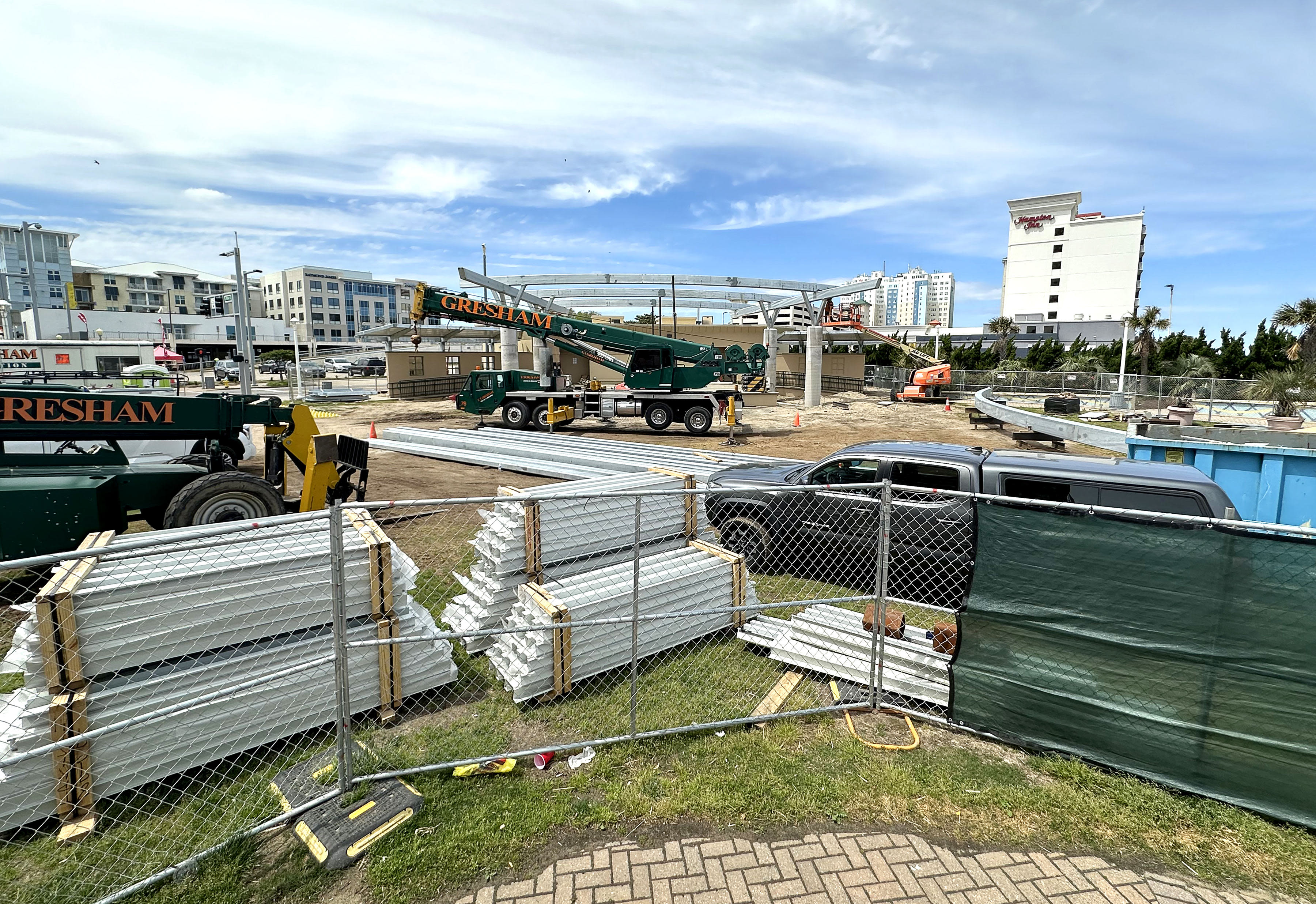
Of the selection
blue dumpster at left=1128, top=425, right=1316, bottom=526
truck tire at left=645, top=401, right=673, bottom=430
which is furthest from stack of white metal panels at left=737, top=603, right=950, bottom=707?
truck tire at left=645, top=401, right=673, bottom=430

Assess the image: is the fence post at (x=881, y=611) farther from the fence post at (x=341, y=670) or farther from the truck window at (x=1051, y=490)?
the fence post at (x=341, y=670)

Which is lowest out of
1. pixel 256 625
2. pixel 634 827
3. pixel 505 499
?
pixel 634 827

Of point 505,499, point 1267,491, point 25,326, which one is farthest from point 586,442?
point 25,326

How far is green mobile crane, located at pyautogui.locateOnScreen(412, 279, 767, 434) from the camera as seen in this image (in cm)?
2133

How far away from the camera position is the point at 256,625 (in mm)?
4293

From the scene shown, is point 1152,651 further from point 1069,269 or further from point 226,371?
point 1069,269

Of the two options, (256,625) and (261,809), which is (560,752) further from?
(256,625)

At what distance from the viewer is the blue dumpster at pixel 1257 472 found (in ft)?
27.7

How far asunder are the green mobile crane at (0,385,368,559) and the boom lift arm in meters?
12.8

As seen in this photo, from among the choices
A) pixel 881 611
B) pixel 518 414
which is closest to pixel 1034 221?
pixel 518 414

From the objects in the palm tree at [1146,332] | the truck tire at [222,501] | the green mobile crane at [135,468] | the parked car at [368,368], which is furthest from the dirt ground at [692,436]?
the parked car at [368,368]

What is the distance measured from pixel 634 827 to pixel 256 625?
9.23 ft

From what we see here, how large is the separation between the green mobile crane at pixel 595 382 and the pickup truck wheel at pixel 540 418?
0.03 metres

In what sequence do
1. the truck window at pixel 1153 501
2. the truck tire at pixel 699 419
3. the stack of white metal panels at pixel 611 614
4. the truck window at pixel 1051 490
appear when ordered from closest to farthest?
the stack of white metal panels at pixel 611 614 → the truck window at pixel 1153 501 → the truck window at pixel 1051 490 → the truck tire at pixel 699 419
